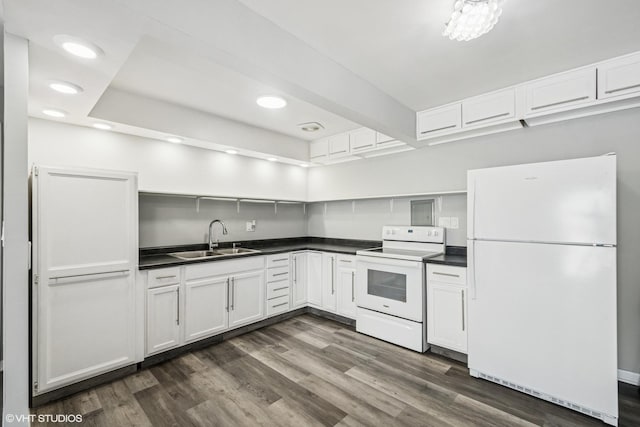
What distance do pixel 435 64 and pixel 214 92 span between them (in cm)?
185

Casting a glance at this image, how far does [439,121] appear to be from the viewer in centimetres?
298

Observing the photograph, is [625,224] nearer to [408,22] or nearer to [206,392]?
[408,22]

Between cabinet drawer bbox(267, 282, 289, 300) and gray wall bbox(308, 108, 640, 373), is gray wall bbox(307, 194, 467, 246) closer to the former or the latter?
gray wall bbox(308, 108, 640, 373)

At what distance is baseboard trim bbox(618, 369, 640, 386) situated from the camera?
2.22 meters

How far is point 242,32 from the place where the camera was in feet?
5.19

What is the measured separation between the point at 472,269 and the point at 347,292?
1539mm

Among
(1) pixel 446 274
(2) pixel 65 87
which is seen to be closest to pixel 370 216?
(1) pixel 446 274

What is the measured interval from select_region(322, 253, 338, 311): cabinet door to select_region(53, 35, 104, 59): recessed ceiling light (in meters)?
2.90

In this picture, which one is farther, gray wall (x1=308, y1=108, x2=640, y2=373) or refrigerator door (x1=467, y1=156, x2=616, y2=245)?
gray wall (x1=308, y1=108, x2=640, y2=373)

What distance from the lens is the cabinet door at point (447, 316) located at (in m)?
2.62

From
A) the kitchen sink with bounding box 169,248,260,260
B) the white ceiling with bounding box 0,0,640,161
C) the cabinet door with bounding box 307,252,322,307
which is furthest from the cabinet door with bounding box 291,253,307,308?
the white ceiling with bounding box 0,0,640,161

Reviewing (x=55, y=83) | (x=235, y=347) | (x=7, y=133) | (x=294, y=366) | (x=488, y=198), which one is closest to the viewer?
(x=7, y=133)

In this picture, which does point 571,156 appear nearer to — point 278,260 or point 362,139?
point 362,139

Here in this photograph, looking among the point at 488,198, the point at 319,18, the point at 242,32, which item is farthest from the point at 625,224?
the point at 242,32
